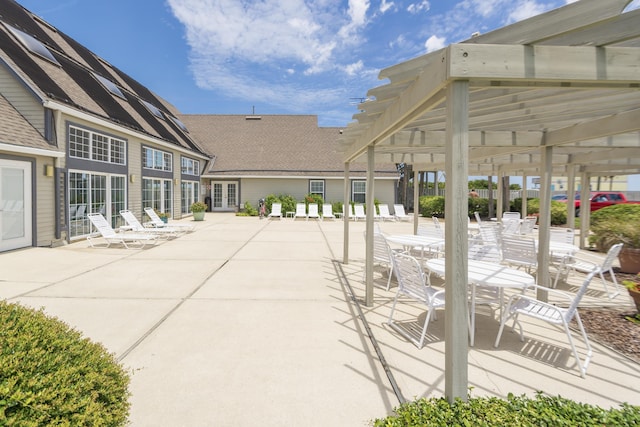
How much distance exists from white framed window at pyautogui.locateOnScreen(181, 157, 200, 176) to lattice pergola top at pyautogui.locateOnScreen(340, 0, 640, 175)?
16.9m

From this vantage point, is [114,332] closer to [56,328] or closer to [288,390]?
[56,328]

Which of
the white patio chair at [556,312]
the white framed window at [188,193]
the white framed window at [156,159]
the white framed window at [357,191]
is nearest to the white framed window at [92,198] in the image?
the white framed window at [156,159]

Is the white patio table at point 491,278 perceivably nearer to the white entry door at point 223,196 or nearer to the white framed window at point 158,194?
the white framed window at point 158,194

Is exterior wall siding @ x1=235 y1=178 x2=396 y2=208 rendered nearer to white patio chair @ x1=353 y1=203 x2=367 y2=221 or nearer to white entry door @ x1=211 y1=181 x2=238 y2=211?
white entry door @ x1=211 y1=181 x2=238 y2=211

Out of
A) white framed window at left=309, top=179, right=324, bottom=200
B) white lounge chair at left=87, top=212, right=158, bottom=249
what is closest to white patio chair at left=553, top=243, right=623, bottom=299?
white lounge chair at left=87, top=212, right=158, bottom=249

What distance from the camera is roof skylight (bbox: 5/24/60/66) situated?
401 inches

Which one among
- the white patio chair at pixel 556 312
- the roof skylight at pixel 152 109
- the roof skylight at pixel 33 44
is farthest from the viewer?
the roof skylight at pixel 152 109

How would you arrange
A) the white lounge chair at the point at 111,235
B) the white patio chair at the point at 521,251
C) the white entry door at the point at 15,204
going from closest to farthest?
the white patio chair at the point at 521,251, the white entry door at the point at 15,204, the white lounge chair at the point at 111,235

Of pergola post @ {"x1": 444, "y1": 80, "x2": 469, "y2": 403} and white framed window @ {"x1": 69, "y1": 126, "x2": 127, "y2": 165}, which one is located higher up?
white framed window @ {"x1": 69, "y1": 126, "x2": 127, "y2": 165}

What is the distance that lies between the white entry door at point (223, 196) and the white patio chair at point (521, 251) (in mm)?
19947

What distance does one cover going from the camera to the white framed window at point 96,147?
10.2 metres

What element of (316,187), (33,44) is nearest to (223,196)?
(316,187)

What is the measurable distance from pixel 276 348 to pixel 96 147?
1161 cm

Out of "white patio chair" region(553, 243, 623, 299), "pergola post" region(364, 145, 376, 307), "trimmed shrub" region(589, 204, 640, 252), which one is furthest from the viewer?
"trimmed shrub" region(589, 204, 640, 252)
